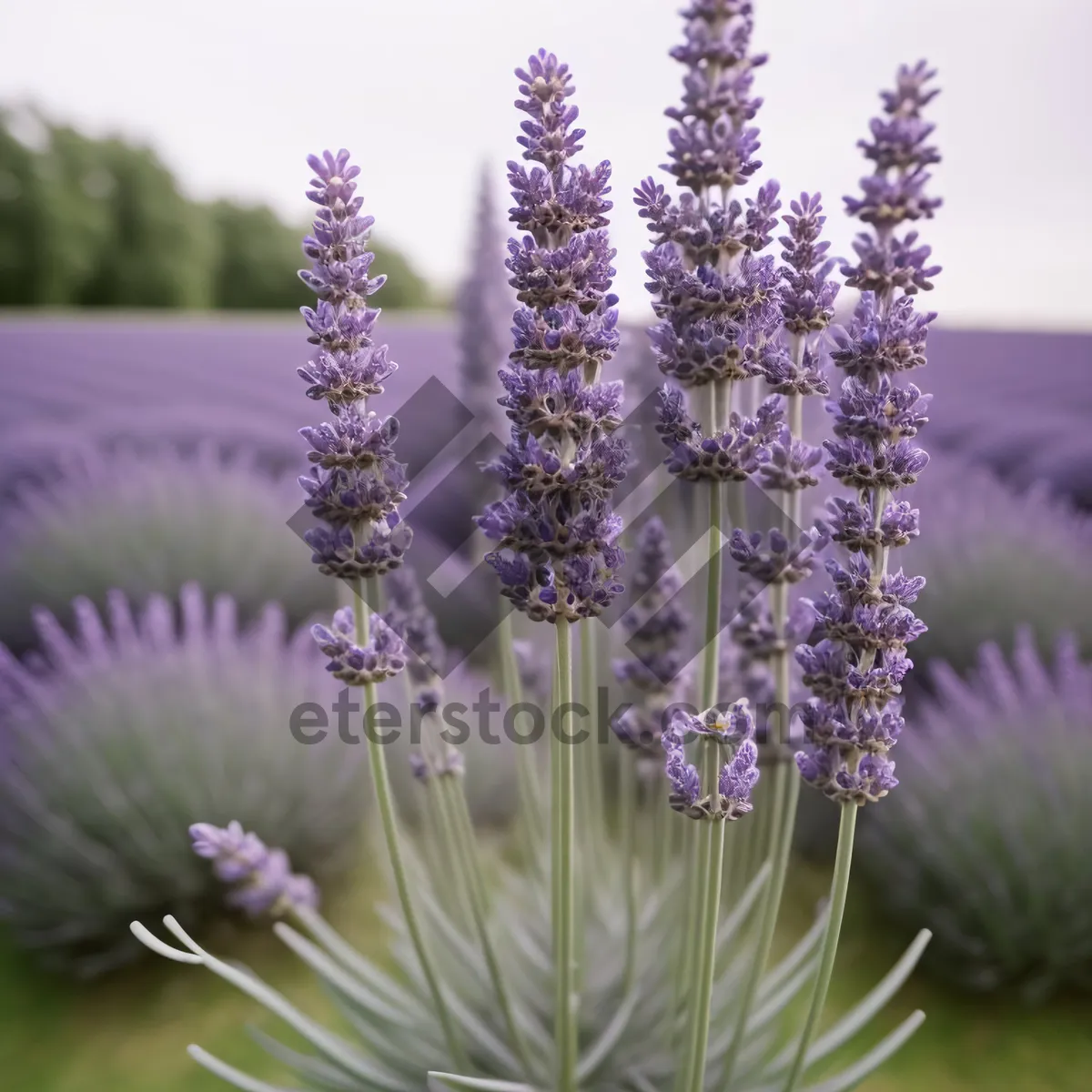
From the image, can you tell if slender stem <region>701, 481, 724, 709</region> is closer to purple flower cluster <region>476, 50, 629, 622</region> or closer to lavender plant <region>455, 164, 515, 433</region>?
purple flower cluster <region>476, 50, 629, 622</region>

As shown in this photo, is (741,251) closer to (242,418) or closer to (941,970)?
(941,970)

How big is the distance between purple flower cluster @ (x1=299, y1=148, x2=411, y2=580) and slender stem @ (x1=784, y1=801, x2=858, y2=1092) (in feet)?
0.74

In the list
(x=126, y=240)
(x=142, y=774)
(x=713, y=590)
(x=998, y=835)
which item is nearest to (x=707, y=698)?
(x=713, y=590)

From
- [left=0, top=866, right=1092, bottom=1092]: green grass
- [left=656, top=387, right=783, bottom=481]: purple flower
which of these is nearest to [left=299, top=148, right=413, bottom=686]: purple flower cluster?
[left=656, top=387, right=783, bottom=481]: purple flower

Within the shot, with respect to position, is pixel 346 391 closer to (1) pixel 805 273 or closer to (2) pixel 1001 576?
(1) pixel 805 273

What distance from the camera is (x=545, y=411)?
1.12 feet

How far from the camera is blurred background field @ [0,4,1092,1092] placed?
78 centimetres

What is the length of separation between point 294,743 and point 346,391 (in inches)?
28.5

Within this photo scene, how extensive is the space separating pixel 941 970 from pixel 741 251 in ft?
2.47

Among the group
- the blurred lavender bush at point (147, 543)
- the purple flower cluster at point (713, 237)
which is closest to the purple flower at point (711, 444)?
the purple flower cluster at point (713, 237)

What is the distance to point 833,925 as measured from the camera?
1.25ft

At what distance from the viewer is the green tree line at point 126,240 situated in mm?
1904

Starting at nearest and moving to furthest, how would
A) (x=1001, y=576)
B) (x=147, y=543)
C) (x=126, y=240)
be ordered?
(x=1001, y=576)
(x=147, y=543)
(x=126, y=240)

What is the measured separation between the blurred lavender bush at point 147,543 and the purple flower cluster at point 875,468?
1.15 metres
